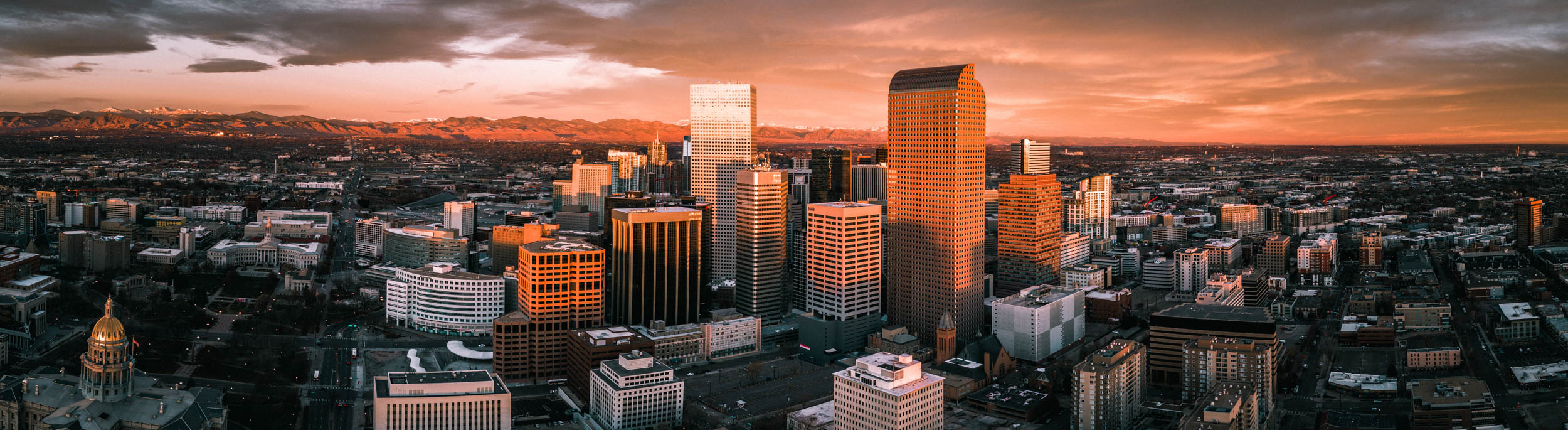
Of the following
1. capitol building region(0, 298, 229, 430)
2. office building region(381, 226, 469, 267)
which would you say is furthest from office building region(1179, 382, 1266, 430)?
office building region(381, 226, 469, 267)

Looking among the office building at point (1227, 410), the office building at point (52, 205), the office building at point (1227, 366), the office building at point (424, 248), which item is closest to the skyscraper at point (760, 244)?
the office building at point (1227, 366)

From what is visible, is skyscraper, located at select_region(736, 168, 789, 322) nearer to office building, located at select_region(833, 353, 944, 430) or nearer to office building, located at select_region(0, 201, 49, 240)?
office building, located at select_region(833, 353, 944, 430)

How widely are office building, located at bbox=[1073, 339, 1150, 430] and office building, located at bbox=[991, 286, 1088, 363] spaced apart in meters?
10.8

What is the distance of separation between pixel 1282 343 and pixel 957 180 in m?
17.8

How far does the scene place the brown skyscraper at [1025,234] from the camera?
6869cm

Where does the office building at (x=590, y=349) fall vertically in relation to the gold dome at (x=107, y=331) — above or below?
below

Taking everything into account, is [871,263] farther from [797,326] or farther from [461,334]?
[461,334]

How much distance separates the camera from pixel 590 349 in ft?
149

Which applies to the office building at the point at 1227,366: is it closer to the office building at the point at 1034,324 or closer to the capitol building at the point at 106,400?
the office building at the point at 1034,324

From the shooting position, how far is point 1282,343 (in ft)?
174

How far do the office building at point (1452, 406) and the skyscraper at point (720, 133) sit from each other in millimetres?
49128

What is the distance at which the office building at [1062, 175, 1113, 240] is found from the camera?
319 ft

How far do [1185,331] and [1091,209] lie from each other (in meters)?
53.7

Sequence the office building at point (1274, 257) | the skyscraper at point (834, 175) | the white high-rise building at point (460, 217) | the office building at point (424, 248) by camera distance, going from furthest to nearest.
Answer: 1. the skyscraper at point (834, 175)
2. the white high-rise building at point (460, 217)
3. the office building at point (1274, 257)
4. the office building at point (424, 248)
